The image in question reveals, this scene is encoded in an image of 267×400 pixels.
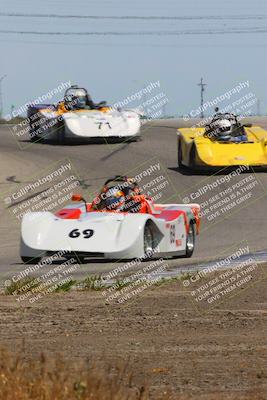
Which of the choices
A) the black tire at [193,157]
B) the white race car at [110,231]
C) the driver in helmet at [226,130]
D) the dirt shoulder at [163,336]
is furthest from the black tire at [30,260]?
the driver in helmet at [226,130]

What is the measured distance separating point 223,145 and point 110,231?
13.8 meters

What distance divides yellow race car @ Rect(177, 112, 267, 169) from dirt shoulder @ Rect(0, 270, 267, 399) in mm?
17494

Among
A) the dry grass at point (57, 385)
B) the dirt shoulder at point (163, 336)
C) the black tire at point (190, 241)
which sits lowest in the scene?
the black tire at point (190, 241)

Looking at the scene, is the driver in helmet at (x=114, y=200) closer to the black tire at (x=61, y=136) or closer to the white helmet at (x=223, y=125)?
the white helmet at (x=223, y=125)

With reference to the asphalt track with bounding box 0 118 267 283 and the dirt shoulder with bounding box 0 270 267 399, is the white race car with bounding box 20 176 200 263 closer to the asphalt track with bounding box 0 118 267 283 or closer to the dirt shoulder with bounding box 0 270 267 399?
the asphalt track with bounding box 0 118 267 283

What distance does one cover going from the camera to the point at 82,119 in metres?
38.2

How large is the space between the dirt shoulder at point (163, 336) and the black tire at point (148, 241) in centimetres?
447

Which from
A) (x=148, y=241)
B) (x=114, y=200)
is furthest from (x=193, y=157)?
(x=148, y=241)

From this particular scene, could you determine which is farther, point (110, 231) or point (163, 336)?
point (110, 231)

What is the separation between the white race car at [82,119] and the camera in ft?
125

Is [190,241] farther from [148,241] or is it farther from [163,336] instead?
[163,336]

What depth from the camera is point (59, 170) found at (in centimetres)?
3388

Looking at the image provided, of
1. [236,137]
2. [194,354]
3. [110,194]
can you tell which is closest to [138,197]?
[110,194]

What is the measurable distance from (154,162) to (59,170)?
3.26 metres
